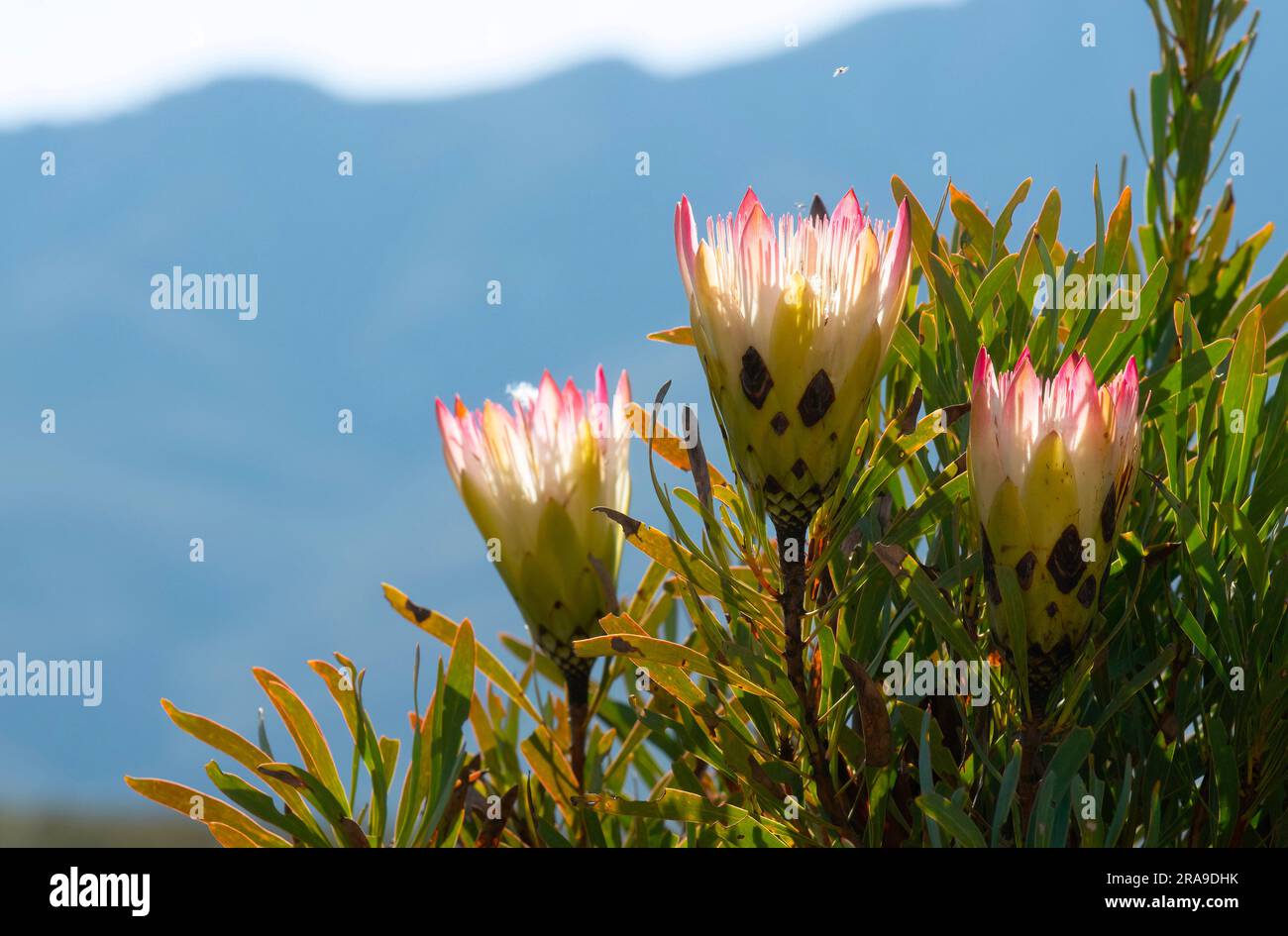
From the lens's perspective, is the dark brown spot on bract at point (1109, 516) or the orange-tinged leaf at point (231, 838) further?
the orange-tinged leaf at point (231, 838)

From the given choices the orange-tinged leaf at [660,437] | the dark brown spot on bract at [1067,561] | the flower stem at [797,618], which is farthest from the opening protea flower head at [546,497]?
the dark brown spot on bract at [1067,561]

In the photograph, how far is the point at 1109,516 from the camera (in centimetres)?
41

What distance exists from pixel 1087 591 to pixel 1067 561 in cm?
2

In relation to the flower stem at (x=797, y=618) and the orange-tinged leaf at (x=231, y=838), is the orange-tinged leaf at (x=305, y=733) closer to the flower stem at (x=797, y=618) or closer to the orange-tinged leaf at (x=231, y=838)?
the orange-tinged leaf at (x=231, y=838)

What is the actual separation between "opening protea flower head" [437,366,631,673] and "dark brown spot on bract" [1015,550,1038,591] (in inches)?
8.9

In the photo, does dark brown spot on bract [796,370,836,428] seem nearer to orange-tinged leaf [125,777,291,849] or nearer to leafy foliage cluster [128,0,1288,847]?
leafy foliage cluster [128,0,1288,847]

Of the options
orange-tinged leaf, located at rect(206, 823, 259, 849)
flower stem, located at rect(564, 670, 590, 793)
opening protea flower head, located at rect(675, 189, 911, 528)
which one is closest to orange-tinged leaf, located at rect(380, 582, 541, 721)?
flower stem, located at rect(564, 670, 590, 793)

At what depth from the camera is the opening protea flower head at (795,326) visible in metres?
0.43

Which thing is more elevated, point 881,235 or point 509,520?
point 881,235

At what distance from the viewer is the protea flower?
1.32ft

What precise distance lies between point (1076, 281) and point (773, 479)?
223mm
